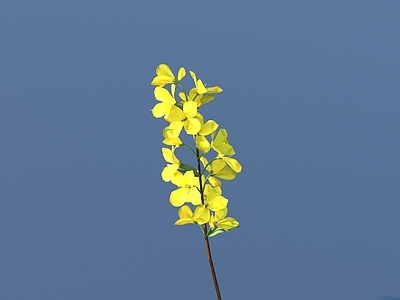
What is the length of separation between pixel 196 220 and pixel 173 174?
0.07 m

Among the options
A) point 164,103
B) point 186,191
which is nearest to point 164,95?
point 164,103

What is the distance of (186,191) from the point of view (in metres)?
0.84

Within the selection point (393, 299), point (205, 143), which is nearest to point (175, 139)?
point (205, 143)

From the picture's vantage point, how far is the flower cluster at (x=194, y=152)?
0.82 m

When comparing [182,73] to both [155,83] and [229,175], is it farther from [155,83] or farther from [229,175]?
[229,175]

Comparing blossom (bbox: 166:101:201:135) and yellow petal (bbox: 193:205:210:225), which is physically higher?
blossom (bbox: 166:101:201:135)

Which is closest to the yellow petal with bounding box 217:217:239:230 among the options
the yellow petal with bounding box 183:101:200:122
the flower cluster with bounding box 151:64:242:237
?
the flower cluster with bounding box 151:64:242:237

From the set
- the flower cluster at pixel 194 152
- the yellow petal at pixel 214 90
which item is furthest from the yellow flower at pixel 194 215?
the yellow petal at pixel 214 90

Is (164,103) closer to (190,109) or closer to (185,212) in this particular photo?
(190,109)

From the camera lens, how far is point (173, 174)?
843 millimetres

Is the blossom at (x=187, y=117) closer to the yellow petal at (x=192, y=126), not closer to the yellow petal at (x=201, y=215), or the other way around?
the yellow petal at (x=192, y=126)

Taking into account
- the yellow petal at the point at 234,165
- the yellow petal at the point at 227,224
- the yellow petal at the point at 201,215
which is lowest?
the yellow petal at the point at 227,224

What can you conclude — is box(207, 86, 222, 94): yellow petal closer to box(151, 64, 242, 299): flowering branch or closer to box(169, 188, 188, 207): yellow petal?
box(151, 64, 242, 299): flowering branch

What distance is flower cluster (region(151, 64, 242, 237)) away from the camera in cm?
82
